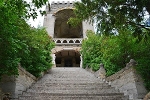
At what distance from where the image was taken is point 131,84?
7801 mm

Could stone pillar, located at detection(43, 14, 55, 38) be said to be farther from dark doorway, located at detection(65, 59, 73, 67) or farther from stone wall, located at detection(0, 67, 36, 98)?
stone wall, located at detection(0, 67, 36, 98)

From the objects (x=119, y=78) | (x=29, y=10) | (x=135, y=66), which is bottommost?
(x=119, y=78)

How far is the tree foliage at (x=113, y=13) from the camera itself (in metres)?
6.09

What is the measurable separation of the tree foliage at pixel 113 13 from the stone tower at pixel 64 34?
58.9 ft

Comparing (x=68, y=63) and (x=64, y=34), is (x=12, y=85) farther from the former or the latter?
(x=64, y=34)

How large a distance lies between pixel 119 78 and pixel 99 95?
161 centimetres

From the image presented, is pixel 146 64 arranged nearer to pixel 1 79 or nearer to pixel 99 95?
pixel 99 95

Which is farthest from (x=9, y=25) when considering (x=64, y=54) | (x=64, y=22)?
(x=64, y=22)

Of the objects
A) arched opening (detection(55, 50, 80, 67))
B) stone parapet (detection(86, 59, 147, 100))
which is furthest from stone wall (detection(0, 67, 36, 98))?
arched opening (detection(55, 50, 80, 67))

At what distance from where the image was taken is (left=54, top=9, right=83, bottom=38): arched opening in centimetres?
3171

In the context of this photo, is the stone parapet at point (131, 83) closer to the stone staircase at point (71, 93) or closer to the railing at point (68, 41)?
the stone staircase at point (71, 93)

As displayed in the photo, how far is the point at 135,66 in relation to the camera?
7879mm

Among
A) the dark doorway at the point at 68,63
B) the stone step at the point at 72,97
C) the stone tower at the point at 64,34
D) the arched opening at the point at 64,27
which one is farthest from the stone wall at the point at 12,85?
the arched opening at the point at 64,27

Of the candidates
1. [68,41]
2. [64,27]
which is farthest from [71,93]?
[64,27]
